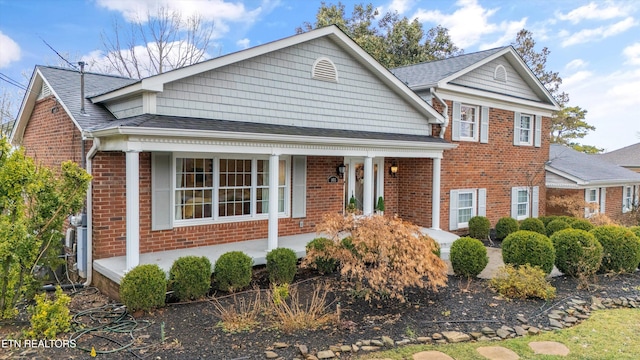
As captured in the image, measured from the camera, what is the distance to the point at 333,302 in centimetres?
668

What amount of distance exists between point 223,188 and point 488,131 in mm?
9722

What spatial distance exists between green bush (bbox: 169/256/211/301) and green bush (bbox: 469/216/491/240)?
31.1ft

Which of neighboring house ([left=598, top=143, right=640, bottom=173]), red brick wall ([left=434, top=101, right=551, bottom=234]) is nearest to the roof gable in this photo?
red brick wall ([left=434, top=101, right=551, bottom=234])

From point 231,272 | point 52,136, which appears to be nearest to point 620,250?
point 231,272

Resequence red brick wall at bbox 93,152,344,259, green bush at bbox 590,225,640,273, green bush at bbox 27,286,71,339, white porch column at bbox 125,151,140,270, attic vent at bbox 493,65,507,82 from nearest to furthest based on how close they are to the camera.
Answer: green bush at bbox 27,286,71,339 < white porch column at bbox 125,151,140,270 < red brick wall at bbox 93,152,344,259 < green bush at bbox 590,225,640,273 < attic vent at bbox 493,65,507,82

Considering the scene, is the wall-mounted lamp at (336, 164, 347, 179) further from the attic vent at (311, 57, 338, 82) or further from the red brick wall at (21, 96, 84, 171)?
the red brick wall at (21, 96, 84, 171)

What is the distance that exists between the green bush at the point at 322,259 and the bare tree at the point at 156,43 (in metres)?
19.0

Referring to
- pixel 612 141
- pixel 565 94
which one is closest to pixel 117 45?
pixel 565 94

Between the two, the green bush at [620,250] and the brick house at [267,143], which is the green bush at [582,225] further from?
the brick house at [267,143]

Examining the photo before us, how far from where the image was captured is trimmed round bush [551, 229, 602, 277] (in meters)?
8.36

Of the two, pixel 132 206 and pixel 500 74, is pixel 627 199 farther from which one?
pixel 132 206

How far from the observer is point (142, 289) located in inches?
240

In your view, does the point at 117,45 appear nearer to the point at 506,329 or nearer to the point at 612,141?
the point at 506,329

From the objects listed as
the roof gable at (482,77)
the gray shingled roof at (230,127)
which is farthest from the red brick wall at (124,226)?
the roof gable at (482,77)
